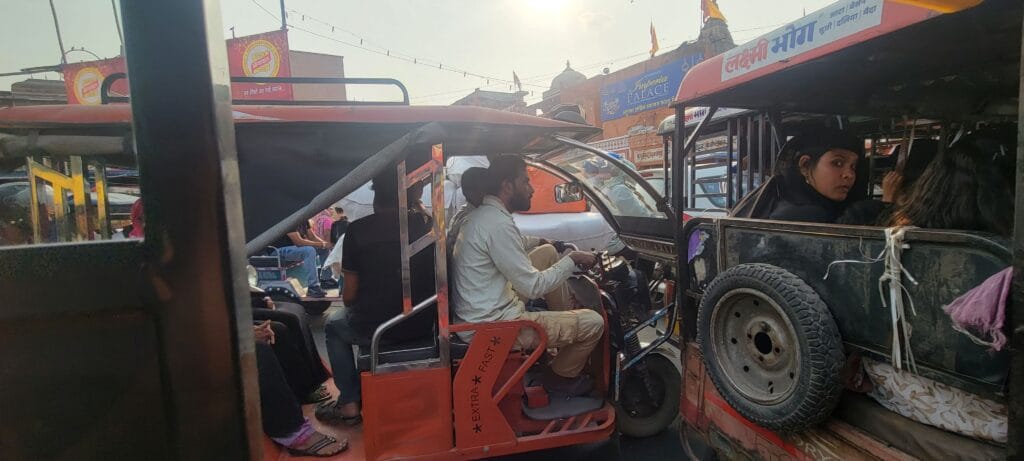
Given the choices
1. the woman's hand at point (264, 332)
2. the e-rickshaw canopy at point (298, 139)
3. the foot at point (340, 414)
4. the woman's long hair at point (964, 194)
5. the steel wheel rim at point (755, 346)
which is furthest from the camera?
the foot at point (340, 414)

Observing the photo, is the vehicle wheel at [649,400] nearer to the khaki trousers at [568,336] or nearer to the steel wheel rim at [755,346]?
the khaki trousers at [568,336]

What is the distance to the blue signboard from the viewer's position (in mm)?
17000

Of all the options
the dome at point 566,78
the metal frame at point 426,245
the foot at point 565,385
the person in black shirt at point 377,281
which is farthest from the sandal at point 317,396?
the dome at point 566,78

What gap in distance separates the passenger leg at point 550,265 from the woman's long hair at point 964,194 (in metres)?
1.99

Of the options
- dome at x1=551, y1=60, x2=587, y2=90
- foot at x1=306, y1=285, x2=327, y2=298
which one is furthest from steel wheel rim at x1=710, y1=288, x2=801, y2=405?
dome at x1=551, y1=60, x2=587, y2=90

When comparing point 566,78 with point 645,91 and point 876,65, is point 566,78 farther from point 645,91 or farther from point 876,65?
point 876,65

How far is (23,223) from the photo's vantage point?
0.98 m

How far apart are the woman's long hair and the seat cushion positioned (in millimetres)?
2392

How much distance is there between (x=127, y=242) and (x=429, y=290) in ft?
7.60

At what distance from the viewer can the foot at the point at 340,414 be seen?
3162 millimetres

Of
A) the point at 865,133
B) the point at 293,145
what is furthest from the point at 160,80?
the point at 865,133

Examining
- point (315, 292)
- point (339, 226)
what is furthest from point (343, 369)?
point (339, 226)

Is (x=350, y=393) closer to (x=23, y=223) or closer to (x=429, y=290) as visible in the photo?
(x=429, y=290)

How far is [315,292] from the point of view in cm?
→ 748
